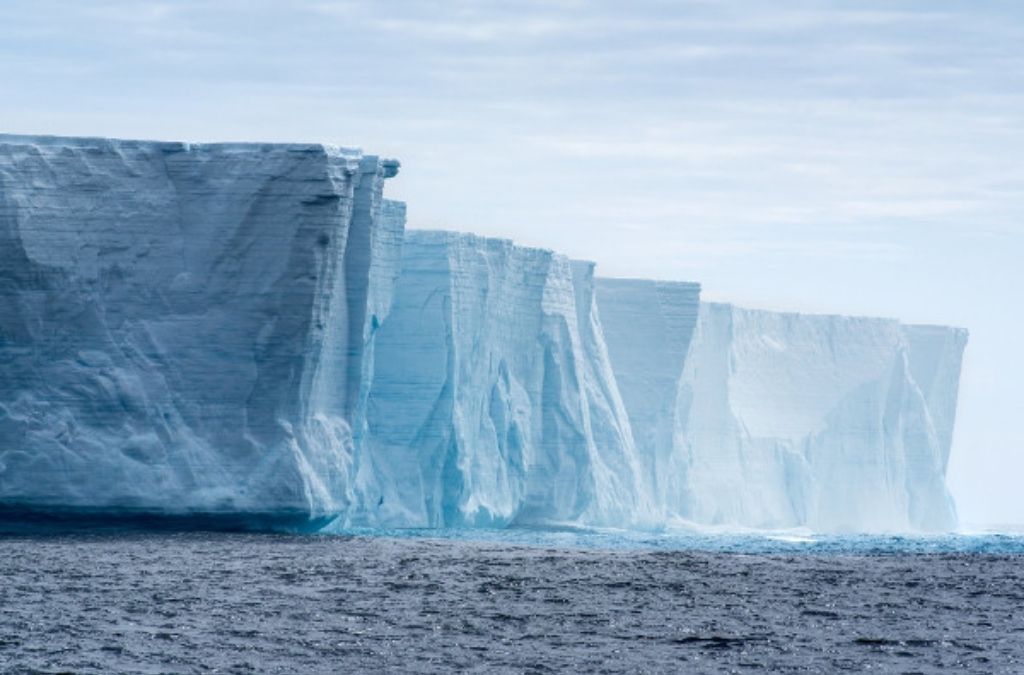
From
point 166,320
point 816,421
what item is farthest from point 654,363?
point 166,320

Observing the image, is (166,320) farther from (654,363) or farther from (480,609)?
(654,363)

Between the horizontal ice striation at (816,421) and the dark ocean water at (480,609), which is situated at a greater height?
the horizontal ice striation at (816,421)

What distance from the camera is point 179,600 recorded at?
17.0 m

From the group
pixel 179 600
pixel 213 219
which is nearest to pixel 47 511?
pixel 213 219

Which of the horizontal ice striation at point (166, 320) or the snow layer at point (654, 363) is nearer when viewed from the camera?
the horizontal ice striation at point (166, 320)

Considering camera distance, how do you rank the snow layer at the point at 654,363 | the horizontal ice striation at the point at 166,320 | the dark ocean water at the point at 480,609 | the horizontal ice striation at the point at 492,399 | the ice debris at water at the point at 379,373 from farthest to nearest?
1. the snow layer at the point at 654,363
2. the horizontal ice striation at the point at 492,399
3. the ice debris at water at the point at 379,373
4. the horizontal ice striation at the point at 166,320
5. the dark ocean water at the point at 480,609

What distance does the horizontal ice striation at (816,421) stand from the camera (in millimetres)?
46125


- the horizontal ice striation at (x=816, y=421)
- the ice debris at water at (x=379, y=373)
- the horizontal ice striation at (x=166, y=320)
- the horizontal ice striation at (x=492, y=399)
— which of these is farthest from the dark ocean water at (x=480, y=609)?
the horizontal ice striation at (x=816, y=421)

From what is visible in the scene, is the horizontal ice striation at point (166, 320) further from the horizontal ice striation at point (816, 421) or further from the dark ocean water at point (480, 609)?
the horizontal ice striation at point (816, 421)

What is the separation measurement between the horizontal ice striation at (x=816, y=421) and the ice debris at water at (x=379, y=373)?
2.4 inches

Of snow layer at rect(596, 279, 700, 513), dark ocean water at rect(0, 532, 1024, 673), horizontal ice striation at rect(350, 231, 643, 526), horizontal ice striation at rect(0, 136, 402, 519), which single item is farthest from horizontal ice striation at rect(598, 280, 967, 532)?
dark ocean water at rect(0, 532, 1024, 673)

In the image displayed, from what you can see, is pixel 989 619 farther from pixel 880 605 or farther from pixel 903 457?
pixel 903 457

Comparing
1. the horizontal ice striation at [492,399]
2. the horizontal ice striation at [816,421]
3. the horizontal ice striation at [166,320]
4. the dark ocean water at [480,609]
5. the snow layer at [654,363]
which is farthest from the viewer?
the horizontal ice striation at [816,421]

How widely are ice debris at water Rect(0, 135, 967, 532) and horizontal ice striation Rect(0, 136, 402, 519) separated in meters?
0.02
